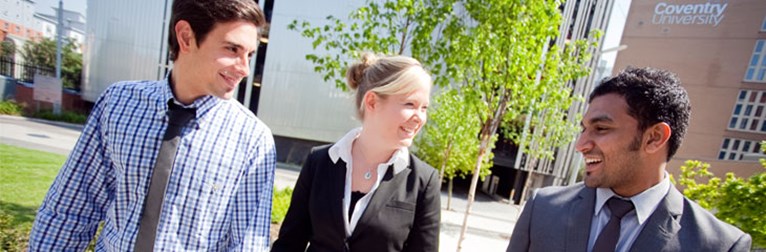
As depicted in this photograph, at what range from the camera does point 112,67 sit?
19.8 meters

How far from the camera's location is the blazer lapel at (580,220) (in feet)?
5.16

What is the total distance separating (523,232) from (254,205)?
4.51 feet

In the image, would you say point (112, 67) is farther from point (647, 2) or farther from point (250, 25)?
point (647, 2)

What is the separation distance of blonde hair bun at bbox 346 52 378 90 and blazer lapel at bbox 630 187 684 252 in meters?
1.57

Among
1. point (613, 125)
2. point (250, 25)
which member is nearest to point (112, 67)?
point (250, 25)

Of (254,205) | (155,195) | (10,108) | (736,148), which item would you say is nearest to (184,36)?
(155,195)

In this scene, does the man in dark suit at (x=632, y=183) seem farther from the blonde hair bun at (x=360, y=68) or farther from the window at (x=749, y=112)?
the window at (x=749, y=112)

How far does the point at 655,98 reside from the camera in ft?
4.92

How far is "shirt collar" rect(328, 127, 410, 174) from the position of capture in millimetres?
1763

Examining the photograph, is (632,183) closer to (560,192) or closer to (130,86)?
(560,192)

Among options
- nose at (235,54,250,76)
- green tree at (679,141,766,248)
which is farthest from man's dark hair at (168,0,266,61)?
green tree at (679,141,766,248)

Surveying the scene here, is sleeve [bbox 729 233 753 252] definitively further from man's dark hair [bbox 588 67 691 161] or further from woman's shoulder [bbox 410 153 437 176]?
woman's shoulder [bbox 410 153 437 176]

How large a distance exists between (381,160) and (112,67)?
2460 centimetres

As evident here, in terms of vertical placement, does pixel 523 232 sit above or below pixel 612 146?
below
